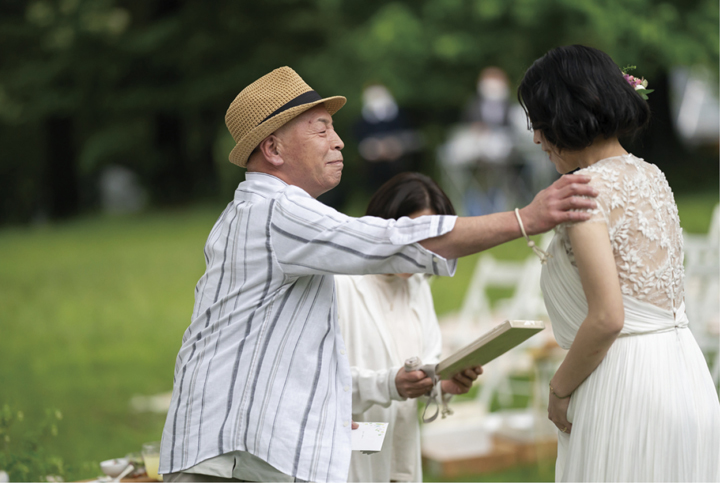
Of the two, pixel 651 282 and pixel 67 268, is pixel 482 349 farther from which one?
pixel 67 268

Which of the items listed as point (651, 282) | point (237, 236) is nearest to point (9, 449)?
point (237, 236)

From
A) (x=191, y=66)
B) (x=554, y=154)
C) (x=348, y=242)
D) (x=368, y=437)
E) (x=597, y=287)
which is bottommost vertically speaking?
(x=368, y=437)

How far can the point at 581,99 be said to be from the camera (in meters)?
2.07

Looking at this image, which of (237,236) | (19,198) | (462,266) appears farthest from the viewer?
(19,198)

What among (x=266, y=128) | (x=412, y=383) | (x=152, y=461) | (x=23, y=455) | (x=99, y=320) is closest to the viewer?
(x=266, y=128)

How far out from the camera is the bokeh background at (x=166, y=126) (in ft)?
25.9

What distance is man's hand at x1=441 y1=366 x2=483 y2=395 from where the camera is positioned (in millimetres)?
2928

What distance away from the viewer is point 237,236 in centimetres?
229

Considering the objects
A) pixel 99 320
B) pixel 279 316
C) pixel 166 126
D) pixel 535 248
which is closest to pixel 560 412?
pixel 535 248

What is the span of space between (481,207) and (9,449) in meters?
10.1

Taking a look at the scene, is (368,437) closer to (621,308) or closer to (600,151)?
(621,308)

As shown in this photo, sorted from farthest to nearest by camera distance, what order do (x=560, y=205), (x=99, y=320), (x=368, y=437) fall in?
(x=99, y=320), (x=368, y=437), (x=560, y=205)

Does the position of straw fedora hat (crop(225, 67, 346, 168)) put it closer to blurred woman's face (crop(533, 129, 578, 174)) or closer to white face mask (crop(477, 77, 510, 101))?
blurred woman's face (crop(533, 129, 578, 174))

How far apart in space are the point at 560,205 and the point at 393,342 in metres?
1.32
